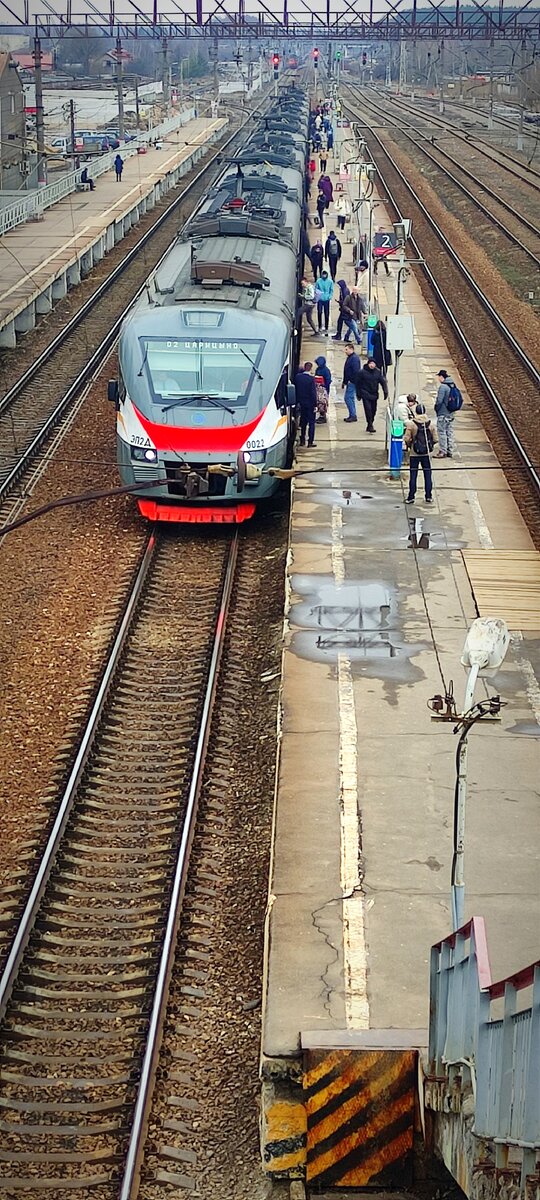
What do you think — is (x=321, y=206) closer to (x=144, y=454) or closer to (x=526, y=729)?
(x=144, y=454)

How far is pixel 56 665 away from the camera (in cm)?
1366

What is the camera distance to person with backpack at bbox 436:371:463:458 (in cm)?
1861

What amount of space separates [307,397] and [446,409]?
170cm

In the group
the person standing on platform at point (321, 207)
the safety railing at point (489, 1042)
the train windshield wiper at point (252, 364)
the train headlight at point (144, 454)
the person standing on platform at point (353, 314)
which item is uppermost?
the person standing on platform at point (321, 207)

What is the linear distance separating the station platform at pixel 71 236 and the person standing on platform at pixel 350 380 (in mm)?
8396

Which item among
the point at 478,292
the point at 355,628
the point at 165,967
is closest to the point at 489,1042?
the point at 165,967

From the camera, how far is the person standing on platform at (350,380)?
21.0 m

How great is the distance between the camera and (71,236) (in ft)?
130

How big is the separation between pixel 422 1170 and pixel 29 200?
38483 millimetres

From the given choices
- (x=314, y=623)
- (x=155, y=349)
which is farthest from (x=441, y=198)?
(x=314, y=623)

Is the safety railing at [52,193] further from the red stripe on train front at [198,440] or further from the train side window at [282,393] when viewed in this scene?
the red stripe on train front at [198,440]

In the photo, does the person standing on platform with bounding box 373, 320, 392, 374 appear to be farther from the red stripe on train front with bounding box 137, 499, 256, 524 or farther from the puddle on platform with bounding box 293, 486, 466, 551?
the red stripe on train front with bounding box 137, 499, 256, 524

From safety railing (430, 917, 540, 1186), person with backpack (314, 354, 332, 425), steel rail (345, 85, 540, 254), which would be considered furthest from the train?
steel rail (345, 85, 540, 254)

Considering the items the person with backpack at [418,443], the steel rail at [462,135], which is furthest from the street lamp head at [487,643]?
the steel rail at [462,135]
